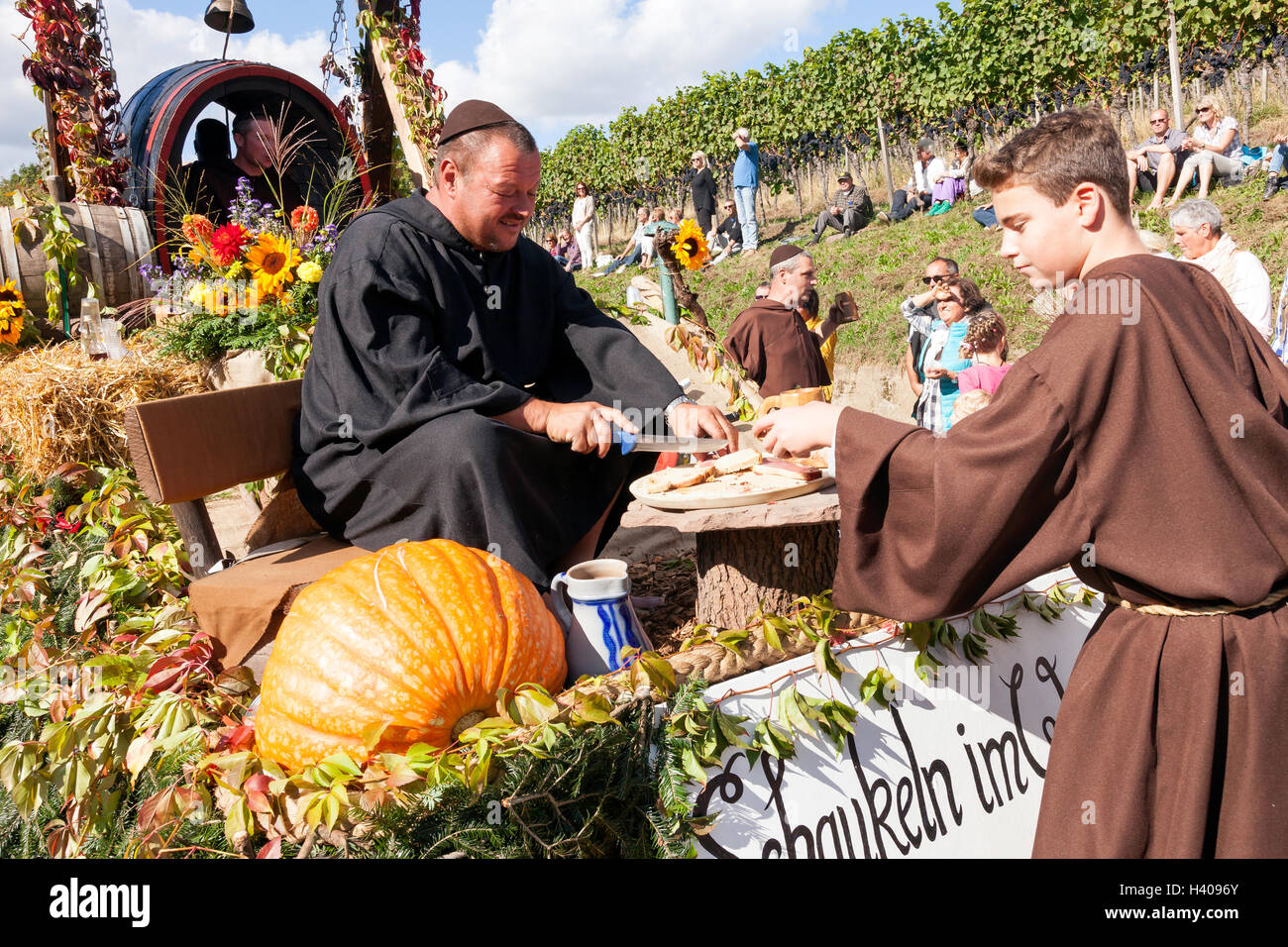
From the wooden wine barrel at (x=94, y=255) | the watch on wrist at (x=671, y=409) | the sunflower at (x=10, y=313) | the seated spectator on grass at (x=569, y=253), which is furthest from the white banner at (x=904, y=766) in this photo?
the seated spectator on grass at (x=569, y=253)

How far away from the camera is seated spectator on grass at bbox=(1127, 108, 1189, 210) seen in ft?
42.1

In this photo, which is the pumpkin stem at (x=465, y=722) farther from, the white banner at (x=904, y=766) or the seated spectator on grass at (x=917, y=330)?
the seated spectator on grass at (x=917, y=330)

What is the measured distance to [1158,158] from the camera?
514 inches

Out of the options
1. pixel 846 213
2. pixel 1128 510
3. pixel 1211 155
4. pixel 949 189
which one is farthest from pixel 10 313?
pixel 949 189

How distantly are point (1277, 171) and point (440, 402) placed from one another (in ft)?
44.8

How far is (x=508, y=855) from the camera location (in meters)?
1.89

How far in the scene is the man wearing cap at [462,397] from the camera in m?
2.86

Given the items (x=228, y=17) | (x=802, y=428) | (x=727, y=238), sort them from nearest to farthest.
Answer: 1. (x=802, y=428)
2. (x=228, y=17)
3. (x=727, y=238)

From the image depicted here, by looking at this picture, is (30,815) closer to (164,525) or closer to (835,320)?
(164,525)

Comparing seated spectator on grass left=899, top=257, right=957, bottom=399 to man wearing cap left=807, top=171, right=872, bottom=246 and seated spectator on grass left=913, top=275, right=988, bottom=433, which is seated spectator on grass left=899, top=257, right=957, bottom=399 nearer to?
seated spectator on grass left=913, top=275, right=988, bottom=433

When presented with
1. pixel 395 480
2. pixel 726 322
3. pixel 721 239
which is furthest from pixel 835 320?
pixel 721 239

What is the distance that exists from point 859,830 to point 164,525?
3.15 metres

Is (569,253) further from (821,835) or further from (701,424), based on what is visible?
(821,835)

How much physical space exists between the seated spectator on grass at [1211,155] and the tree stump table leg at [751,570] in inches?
490
